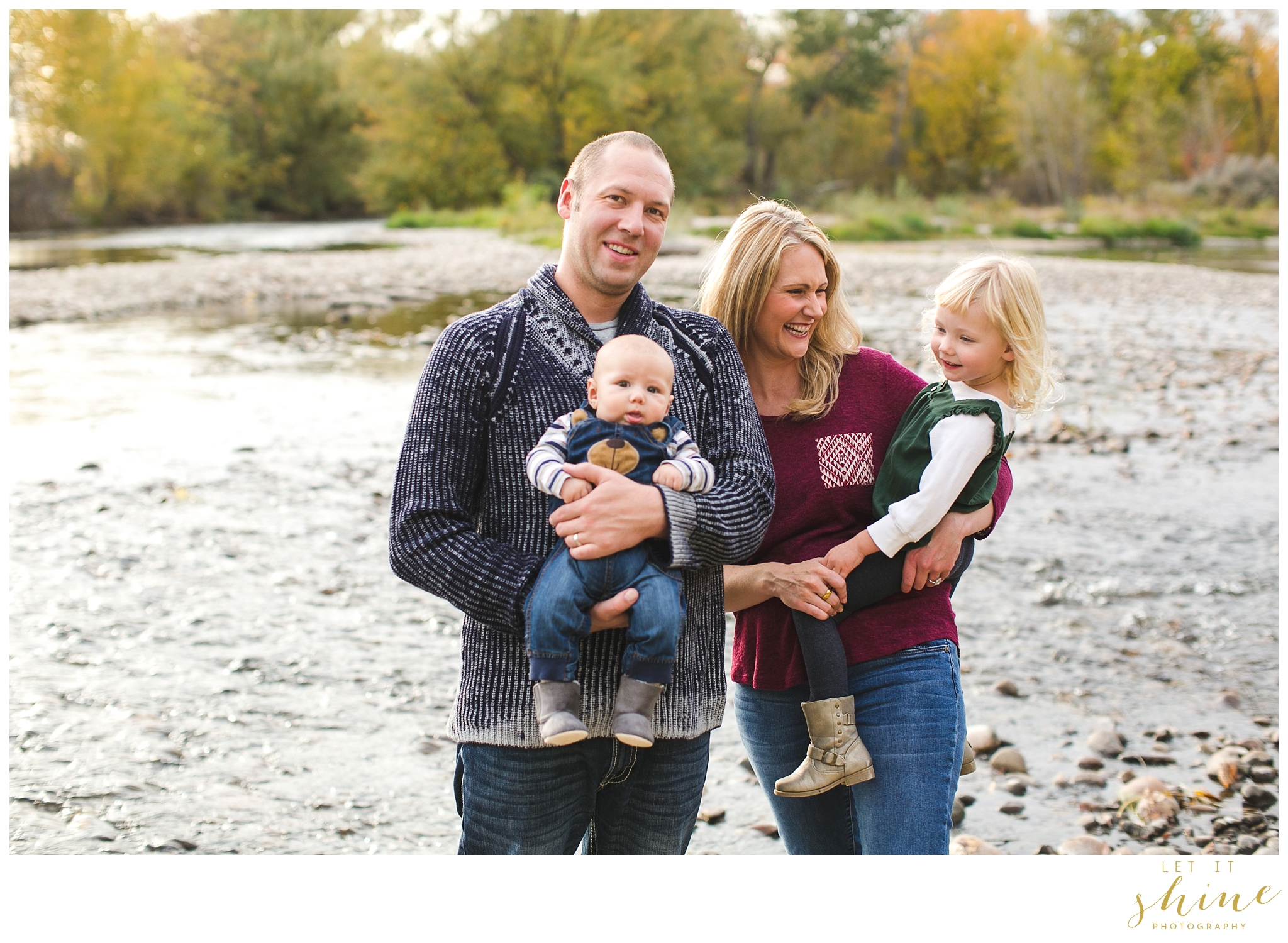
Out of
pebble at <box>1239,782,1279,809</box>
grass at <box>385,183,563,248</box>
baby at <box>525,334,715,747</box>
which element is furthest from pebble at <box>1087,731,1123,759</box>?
grass at <box>385,183,563,248</box>

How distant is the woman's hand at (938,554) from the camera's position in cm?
241

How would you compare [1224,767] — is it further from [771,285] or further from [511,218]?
[511,218]

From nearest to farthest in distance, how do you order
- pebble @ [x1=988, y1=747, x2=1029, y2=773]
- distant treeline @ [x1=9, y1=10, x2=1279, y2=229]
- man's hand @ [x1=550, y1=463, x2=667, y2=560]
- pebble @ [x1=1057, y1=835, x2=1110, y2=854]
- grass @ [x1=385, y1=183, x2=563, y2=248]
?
1. man's hand @ [x1=550, y1=463, x2=667, y2=560]
2. pebble @ [x1=1057, y1=835, x2=1110, y2=854]
3. pebble @ [x1=988, y1=747, x2=1029, y2=773]
4. grass @ [x1=385, y1=183, x2=563, y2=248]
5. distant treeline @ [x1=9, y1=10, x2=1279, y2=229]

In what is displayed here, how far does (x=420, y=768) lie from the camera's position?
403cm

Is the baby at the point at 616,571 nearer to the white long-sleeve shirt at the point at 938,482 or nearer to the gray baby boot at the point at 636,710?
the gray baby boot at the point at 636,710

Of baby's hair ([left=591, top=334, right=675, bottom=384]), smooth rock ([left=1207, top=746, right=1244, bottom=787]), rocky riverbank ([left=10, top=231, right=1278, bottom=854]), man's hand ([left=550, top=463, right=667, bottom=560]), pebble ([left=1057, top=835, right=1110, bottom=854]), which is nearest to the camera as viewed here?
man's hand ([left=550, top=463, right=667, bottom=560])

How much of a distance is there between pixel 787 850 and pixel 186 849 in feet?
6.67

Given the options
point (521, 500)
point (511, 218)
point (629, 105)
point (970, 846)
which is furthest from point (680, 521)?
point (629, 105)

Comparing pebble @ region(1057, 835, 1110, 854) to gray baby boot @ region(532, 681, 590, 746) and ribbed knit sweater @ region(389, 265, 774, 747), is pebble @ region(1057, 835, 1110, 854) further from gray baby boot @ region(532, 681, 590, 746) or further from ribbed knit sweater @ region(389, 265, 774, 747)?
gray baby boot @ region(532, 681, 590, 746)

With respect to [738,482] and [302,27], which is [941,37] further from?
[738,482]

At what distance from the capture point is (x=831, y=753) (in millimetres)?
2334

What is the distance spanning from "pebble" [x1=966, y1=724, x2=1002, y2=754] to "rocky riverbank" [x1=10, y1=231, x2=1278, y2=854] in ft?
0.04

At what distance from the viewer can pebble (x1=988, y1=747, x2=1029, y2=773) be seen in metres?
4.04
